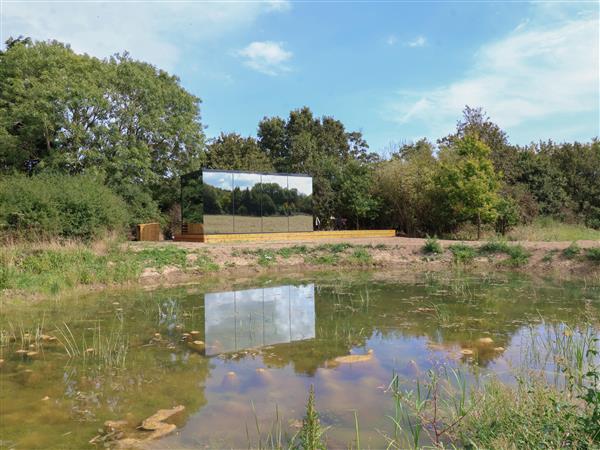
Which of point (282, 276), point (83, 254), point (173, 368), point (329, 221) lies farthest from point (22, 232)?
point (329, 221)

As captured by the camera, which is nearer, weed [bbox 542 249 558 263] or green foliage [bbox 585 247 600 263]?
green foliage [bbox 585 247 600 263]

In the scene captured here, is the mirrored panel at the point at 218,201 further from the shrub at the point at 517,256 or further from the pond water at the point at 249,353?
the shrub at the point at 517,256

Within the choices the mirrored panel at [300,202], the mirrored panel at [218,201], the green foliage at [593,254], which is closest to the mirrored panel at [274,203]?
the mirrored panel at [300,202]

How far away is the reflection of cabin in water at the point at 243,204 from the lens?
66.8ft

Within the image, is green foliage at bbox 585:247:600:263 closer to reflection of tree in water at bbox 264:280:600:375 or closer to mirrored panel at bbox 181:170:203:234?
reflection of tree in water at bbox 264:280:600:375

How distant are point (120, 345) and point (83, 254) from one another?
7.52m

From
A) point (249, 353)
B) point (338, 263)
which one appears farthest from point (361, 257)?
point (249, 353)

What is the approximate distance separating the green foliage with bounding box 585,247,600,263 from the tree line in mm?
6472

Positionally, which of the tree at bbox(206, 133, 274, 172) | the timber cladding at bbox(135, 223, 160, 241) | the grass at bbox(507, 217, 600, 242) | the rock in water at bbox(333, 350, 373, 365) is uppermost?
the tree at bbox(206, 133, 274, 172)

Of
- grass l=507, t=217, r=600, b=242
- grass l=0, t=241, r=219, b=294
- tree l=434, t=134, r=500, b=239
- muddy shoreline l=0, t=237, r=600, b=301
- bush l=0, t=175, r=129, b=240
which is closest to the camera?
grass l=0, t=241, r=219, b=294

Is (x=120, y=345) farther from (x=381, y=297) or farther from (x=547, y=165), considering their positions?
(x=547, y=165)

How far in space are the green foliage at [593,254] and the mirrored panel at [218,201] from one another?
13.8 meters

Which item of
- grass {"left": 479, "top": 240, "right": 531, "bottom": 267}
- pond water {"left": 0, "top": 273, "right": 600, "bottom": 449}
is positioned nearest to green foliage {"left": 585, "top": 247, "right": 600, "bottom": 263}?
grass {"left": 479, "top": 240, "right": 531, "bottom": 267}

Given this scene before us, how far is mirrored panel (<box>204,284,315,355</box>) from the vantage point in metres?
6.97
